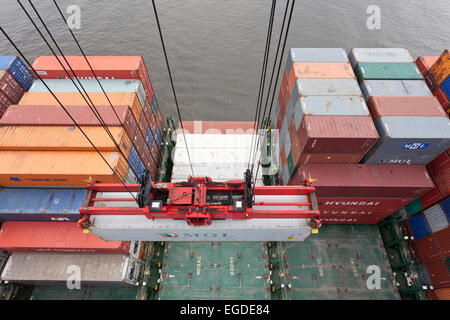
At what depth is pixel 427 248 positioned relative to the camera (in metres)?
21.4

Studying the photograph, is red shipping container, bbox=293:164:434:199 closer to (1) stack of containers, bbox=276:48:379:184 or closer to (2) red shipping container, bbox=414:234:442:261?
(1) stack of containers, bbox=276:48:379:184

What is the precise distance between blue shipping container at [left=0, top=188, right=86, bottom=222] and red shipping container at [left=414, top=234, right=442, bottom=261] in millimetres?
32757

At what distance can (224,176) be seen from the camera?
22859 millimetres

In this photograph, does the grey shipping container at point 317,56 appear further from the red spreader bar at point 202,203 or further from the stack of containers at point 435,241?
the stack of containers at point 435,241

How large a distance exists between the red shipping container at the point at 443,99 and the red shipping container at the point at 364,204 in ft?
29.8

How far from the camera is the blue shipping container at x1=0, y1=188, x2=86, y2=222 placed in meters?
18.7

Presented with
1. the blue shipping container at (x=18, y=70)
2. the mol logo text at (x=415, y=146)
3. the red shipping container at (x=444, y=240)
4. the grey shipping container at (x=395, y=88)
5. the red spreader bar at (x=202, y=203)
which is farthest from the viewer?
the blue shipping container at (x=18, y=70)

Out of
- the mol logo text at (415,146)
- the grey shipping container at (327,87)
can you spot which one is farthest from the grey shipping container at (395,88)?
the mol logo text at (415,146)

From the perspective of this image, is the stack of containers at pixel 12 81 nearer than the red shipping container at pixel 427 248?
No

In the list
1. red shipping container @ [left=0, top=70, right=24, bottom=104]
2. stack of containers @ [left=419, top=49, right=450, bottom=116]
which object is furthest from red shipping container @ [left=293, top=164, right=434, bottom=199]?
red shipping container @ [left=0, top=70, right=24, bottom=104]

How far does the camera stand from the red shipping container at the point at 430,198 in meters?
19.6

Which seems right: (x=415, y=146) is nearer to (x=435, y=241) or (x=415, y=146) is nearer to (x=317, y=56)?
(x=435, y=241)

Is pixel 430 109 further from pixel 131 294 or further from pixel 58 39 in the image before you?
pixel 58 39

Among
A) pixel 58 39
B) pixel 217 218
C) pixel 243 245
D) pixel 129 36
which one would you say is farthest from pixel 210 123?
pixel 58 39
